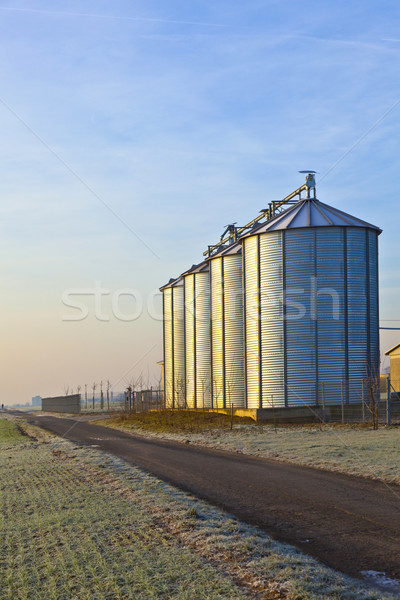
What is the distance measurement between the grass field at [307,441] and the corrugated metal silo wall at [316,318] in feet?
9.93

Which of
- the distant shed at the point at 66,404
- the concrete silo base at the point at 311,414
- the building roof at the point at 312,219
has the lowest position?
the distant shed at the point at 66,404

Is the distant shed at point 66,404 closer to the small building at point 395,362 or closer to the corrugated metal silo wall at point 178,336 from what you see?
the corrugated metal silo wall at point 178,336

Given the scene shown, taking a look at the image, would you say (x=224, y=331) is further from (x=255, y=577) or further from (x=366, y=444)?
(x=255, y=577)

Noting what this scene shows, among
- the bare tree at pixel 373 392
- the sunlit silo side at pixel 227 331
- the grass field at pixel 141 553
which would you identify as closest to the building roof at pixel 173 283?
the sunlit silo side at pixel 227 331

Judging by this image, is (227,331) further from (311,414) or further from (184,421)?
(311,414)

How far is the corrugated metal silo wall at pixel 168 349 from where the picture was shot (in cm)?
5612

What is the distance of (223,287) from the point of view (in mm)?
43750

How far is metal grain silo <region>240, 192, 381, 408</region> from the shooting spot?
34875mm

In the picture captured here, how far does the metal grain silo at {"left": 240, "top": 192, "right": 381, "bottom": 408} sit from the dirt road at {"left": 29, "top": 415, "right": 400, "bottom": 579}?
14591mm

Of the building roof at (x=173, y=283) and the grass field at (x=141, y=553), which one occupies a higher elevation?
the building roof at (x=173, y=283)

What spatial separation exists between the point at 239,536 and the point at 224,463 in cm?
971

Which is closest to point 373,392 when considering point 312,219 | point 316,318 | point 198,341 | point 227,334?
point 316,318

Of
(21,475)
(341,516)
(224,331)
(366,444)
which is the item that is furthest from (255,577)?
(224,331)

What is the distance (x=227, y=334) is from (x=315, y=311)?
9.36 meters
